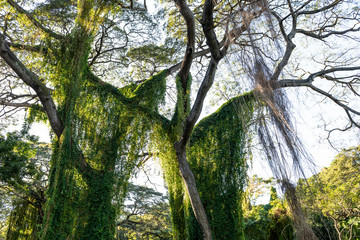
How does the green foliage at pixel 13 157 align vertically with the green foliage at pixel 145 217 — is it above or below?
above

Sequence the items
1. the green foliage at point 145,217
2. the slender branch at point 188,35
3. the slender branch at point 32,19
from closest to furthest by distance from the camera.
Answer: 1. the slender branch at point 188,35
2. the slender branch at point 32,19
3. the green foliage at point 145,217

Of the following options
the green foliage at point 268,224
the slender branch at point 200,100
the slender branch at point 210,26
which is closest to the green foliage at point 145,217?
the green foliage at point 268,224

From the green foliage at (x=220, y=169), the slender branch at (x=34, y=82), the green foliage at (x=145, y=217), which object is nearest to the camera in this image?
the slender branch at (x=34, y=82)

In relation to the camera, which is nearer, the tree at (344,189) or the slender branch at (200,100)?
the slender branch at (200,100)

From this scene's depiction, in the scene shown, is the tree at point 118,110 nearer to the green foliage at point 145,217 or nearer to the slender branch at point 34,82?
the slender branch at point 34,82

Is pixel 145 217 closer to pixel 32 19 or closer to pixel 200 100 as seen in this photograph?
pixel 200 100

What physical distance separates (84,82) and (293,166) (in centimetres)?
537

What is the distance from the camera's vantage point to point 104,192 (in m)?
6.26

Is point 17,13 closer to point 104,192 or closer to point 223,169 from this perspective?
point 104,192

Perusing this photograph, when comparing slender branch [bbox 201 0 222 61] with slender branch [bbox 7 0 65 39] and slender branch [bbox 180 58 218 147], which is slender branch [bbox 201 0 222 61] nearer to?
slender branch [bbox 180 58 218 147]

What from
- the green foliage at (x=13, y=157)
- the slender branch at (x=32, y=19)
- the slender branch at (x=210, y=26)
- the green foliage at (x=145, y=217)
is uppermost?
the slender branch at (x=32, y=19)

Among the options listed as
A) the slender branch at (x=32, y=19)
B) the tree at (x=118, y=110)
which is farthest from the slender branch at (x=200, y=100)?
the slender branch at (x=32, y=19)

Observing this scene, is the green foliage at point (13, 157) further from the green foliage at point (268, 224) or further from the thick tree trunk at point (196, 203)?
the green foliage at point (268, 224)

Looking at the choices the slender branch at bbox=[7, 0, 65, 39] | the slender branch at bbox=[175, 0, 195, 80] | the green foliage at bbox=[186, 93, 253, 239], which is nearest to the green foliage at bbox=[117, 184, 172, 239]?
the green foliage at bbox=[186, 93, 253, 239]
